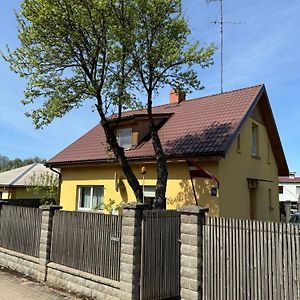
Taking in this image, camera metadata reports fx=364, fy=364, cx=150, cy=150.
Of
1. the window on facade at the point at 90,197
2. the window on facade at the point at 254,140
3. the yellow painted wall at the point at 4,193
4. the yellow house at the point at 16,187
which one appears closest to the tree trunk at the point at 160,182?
the window on facade at the point at 90,197

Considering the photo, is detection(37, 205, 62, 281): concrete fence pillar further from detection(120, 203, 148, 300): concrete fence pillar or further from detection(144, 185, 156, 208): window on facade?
detection(144, 185, 156, 208): window on facade

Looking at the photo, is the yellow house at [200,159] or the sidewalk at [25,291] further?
the yellow house at [200,159]

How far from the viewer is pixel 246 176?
1441 cm

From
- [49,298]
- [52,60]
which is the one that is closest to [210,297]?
[49,298]

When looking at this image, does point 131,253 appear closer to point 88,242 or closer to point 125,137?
point 88,242

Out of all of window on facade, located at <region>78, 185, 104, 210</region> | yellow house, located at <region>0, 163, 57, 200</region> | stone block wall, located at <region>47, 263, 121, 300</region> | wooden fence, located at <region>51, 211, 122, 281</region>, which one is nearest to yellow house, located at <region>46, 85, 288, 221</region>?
window on facade, located at <region>78, 185, 104, 210</region>

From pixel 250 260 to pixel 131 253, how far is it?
2.58 m

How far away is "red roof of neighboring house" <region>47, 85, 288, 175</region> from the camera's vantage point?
12773 mm

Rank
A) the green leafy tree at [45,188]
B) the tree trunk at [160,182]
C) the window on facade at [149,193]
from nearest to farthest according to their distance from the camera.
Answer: the tree trunk at [160,182]
the window on facade at [149,193]
the green leafy tree at [45,188]

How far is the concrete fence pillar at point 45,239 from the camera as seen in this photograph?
9.81 m

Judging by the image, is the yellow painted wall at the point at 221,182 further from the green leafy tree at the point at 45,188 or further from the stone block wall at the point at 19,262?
the stone block wall at the point at 19,262

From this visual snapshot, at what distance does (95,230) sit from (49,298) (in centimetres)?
179

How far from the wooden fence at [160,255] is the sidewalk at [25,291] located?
76.2 inches

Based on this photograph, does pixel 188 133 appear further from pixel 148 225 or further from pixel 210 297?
pixel 210 297
